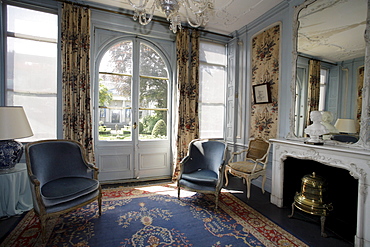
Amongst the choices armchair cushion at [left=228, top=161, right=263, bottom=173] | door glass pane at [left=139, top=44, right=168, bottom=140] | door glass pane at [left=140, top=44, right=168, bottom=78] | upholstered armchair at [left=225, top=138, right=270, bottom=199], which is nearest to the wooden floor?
upholstered armchair at [left=225, top=138, right=270, bottom=199]

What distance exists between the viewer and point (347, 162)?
7.02ft

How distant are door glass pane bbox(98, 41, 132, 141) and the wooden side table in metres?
1.35

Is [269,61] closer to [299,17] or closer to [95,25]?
[299,17]

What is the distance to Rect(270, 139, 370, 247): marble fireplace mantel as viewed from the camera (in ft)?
6.46

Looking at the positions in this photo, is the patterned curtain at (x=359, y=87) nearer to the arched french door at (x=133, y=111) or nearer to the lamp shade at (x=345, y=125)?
the lamp shade at (x=345, y=125)

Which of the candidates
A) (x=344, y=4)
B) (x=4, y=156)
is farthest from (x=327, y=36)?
(x=4, y=156)

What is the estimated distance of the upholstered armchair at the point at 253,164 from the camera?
3.21 metres

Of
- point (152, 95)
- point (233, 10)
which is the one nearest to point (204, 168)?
point (152, 95)

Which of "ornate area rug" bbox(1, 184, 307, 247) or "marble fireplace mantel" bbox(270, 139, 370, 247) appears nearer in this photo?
"marble fireplace mantel" bbox(270, 139, 370, 247)

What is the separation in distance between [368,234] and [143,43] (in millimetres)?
4301

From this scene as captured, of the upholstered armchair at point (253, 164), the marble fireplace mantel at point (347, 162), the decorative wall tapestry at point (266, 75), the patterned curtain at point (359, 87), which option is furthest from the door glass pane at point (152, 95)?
the patterned curtain at point (359, 87)

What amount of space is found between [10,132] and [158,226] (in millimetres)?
2144

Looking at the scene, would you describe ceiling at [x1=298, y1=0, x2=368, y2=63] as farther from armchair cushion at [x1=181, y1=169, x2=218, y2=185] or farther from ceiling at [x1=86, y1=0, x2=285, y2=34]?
armchair cushion at [x1=181, y1=169, x2=218, y2=185]

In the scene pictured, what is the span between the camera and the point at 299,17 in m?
2.97
